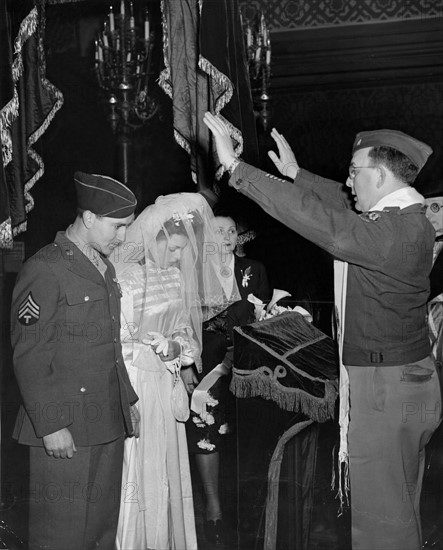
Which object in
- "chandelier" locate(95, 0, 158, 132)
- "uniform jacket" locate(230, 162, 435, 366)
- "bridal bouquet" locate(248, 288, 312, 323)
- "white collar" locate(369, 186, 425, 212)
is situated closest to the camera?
"uniform jacket" locate(230, 162, 435, 366)

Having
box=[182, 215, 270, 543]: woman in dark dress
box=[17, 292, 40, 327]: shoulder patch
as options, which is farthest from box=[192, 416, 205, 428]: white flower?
box=[17, 292, 40, 327]: shoulder patch

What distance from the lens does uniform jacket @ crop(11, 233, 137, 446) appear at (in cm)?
262

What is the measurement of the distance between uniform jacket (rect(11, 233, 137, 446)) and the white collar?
0.91 metres

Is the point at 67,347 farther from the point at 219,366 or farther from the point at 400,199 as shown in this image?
the point at 400,199

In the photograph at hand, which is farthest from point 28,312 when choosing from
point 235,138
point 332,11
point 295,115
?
point 332,11

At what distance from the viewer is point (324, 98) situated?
311 centimetres

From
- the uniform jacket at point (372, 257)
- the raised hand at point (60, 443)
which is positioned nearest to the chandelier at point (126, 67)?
the uniform jacket at point (372, 257)

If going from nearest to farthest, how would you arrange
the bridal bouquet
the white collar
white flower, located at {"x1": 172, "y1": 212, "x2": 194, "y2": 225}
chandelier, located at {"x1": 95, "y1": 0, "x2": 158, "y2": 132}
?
the white collar < white flower, located at {"x1": 172, "y1": 212, "x2": 194, "y2": 225} < the bridal bouquet < chandelier, located at {"x1": 95, "y1": 0, "x2": 158, "y2": 132}

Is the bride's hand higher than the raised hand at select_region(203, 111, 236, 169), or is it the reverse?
the raised hand at select_region(203, 111, 236, 169)

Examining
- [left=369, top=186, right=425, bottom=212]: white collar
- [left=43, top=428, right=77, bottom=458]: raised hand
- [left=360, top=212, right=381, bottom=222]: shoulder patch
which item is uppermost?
[left=369, top=186, right=425, bottom=212]: white collar

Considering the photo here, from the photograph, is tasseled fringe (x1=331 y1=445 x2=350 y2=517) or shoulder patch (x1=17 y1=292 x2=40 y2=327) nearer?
shoulder patch (x1=17 y1=292 x2=40 y2=327)

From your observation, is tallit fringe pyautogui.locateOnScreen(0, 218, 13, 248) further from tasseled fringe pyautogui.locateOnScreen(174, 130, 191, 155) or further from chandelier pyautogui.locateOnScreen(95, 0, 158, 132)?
tasseled fringe pyautogui.locateOnScreen(174, 130, 191, 155)

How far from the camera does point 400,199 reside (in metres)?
2.59

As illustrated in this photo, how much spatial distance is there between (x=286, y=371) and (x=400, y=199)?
68 cm
